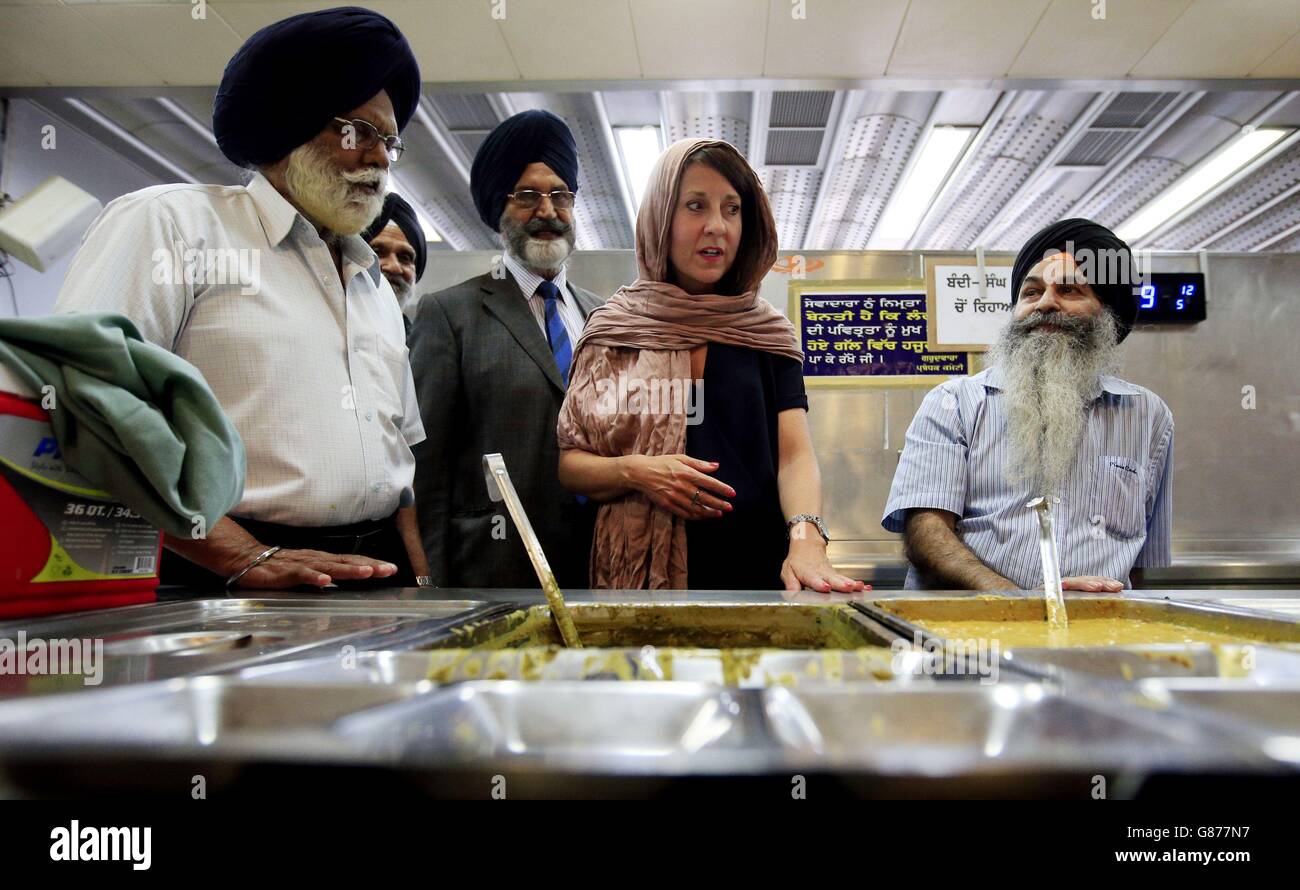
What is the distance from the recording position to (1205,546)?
300 centimetres

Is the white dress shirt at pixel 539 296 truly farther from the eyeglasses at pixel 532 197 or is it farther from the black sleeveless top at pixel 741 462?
the black sleeveless top at pixel 741 462

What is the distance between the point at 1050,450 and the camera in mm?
1770

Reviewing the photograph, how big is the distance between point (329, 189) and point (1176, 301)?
A: 3435 mm

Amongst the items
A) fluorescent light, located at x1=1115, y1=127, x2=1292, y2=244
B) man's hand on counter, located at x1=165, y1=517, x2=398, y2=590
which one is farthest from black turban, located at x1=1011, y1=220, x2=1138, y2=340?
fluorescent light, located at x1=1115, y1=127, x2=1292, y2=244

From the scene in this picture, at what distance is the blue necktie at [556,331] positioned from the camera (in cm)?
190

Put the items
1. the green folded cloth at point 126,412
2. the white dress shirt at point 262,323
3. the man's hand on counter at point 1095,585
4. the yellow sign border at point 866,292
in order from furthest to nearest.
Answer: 1. the yellow sign border at point 866,292
2. the man's hand on counter at point 1095,585
3. the white dress shirt at point 262,323
4. the green folded cloth at point 126,412

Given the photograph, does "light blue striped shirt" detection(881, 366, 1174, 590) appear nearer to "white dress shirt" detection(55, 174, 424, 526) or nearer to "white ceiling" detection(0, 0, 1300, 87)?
"white dress shirt" detection(55, 174, 424, 526)

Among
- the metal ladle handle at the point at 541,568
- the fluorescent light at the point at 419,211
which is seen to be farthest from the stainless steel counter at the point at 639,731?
the fluorescent light at the point at 419,211

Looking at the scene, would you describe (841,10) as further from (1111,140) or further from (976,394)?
(1111,140)

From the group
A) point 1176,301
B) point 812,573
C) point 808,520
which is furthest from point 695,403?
point 1176,301

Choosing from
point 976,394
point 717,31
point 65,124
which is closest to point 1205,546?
point 976,394

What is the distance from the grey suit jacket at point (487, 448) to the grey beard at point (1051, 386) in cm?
115

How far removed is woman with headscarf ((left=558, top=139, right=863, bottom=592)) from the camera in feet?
4.42
